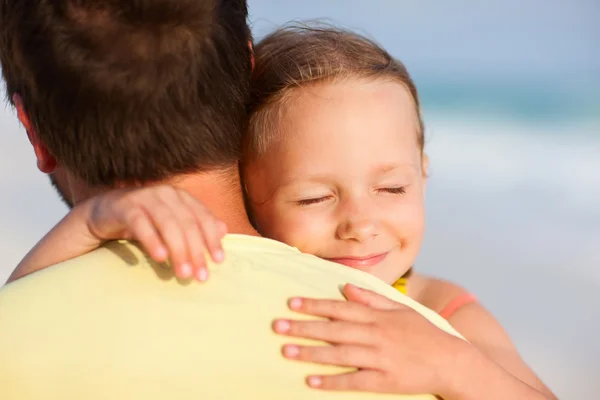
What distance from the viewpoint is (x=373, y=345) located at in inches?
62.1

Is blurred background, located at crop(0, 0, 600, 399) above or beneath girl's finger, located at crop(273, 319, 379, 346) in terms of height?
beneath

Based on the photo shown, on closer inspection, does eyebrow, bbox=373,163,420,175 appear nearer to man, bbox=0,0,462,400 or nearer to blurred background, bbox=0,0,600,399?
man, bbox=0,0,462,400

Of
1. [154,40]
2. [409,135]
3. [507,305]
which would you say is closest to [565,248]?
[507,305]

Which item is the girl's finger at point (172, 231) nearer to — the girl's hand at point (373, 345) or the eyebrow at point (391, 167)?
the girl's hand at point (373, 345)

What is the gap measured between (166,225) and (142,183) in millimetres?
283

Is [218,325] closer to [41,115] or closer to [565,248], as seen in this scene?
[41,115]

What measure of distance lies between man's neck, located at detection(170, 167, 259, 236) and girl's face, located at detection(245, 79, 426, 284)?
1.36ft

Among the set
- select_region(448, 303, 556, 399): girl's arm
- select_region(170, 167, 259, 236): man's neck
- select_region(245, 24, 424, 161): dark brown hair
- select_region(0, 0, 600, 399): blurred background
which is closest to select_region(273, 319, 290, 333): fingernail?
select_region(170, 167, 259, 236): man's neck

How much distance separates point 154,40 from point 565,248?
14.3ft

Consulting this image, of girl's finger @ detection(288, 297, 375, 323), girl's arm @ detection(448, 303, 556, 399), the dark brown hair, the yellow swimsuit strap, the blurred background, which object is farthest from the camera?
the blurred background

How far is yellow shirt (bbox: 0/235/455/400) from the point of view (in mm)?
1406

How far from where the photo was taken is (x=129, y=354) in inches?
55.4

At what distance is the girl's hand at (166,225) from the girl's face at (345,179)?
2.29 ft

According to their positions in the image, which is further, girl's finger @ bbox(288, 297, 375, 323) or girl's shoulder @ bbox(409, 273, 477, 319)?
girl's shoulder @ bbox(409, 273, 477, 319)
